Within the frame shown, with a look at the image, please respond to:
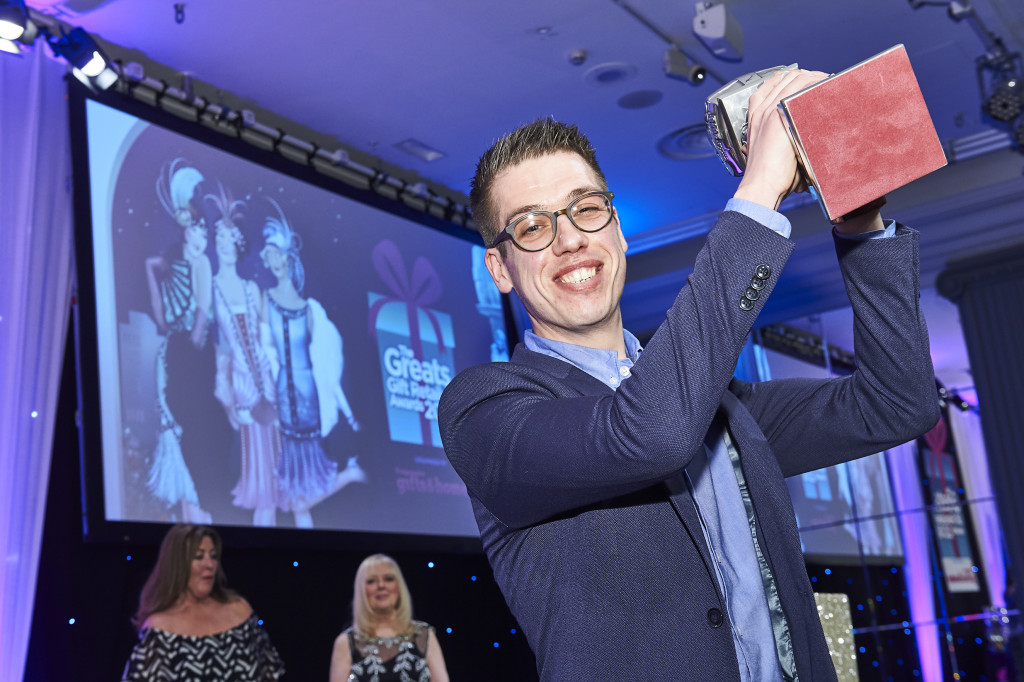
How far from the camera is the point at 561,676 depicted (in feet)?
3.26

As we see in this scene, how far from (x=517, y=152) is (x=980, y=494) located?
11.4 metres

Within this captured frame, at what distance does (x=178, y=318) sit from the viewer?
182 inches

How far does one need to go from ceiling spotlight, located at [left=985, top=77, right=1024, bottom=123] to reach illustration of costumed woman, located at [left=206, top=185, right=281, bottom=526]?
3745mm

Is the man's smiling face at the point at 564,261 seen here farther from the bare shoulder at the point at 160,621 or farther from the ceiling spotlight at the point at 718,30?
the ceiling spotlight at the point at 718,30

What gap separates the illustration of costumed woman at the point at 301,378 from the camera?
4922mm

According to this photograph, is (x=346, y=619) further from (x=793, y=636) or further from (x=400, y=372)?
(x=793, y=636)

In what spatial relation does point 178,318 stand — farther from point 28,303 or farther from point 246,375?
point 28,303

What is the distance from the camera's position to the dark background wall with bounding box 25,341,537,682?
160 inches

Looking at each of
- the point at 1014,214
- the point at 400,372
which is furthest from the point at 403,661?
the point at 1014,214

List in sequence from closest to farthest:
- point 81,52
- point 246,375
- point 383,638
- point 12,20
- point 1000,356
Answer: point 12,20 < point 81,52 < point 246,375 < point 383,638 < point 1000,356

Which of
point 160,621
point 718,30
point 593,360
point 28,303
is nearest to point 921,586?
point 718,30

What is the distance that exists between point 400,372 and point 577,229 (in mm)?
4596

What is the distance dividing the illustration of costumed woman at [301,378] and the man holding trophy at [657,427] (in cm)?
386

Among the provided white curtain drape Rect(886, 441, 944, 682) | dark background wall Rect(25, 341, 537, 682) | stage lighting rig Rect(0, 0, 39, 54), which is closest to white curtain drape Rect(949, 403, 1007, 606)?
white curtain drape Rect(886, 441, 944, 682)
